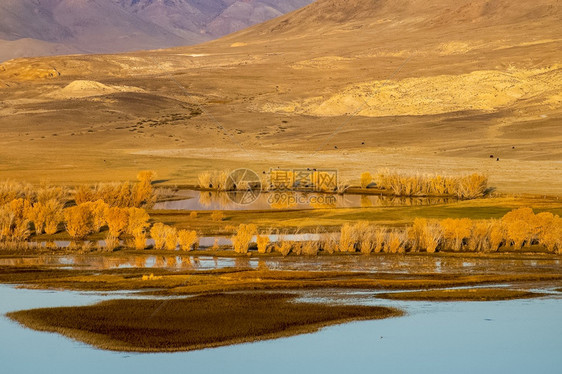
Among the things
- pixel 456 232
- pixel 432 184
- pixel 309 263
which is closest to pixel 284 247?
pixel 309 263

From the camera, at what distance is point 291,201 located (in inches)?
1956

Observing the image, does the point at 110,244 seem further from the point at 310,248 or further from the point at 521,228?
the point at 521,228

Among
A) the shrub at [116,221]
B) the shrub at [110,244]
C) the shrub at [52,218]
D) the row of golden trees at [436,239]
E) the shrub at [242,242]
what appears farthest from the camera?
the shrub at [52,218]

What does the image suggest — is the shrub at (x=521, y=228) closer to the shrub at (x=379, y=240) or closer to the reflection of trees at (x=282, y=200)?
the shrub at (x=379, y=240)

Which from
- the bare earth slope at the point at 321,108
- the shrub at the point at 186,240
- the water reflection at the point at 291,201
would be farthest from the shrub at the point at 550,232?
the bare earth slope at the point at 321,108

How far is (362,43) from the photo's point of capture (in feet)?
603

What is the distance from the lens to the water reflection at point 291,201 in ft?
156

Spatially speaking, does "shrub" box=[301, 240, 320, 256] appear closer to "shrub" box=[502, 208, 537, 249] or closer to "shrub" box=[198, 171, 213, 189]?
"shrub" box=[502, 208, 537, 249]

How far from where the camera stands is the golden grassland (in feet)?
67.5

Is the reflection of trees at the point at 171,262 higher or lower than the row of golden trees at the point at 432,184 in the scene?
lower

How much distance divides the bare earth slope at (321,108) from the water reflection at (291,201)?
7142mm

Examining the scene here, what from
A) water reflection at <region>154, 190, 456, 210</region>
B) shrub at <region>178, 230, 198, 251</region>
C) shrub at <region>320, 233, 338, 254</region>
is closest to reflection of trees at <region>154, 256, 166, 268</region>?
shrub at <region>178, 230, 198, 251</region>

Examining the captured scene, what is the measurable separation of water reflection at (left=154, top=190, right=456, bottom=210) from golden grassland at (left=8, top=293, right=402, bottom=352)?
22.0m

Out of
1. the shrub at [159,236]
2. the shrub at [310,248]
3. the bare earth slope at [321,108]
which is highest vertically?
the bare earth slope at [321,108]
